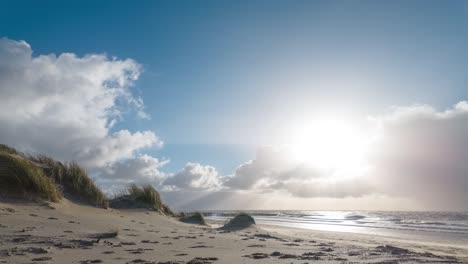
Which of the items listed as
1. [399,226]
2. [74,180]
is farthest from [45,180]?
[399,226]

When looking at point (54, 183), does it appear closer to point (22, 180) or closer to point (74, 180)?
point (74, 180)

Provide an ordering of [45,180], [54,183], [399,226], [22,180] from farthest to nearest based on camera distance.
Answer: [399,226] → [54,183] → [45,180] → [22,180]

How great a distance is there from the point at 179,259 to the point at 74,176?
25.9ft

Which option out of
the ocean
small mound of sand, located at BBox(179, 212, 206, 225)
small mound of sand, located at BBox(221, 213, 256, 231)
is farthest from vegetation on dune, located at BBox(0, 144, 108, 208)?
the ocean

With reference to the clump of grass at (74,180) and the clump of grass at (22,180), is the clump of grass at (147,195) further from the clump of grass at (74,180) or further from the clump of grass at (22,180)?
the clump of grass at (22,180)

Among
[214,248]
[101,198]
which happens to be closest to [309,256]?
[214,248]

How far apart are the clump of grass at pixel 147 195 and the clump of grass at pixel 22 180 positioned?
3.84m

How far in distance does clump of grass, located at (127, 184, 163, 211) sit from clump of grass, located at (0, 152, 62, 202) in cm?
384

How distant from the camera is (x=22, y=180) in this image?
9977mm

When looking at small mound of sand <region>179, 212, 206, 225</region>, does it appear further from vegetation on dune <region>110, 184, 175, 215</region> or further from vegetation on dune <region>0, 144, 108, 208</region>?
vegetation on dune <region>0, 144, 108, 208</region>

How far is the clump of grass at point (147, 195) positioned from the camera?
1400 centimetres

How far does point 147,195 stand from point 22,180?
4.89 m

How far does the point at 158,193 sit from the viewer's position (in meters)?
15.0

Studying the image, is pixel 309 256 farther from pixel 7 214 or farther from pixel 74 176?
pixel 74 176
